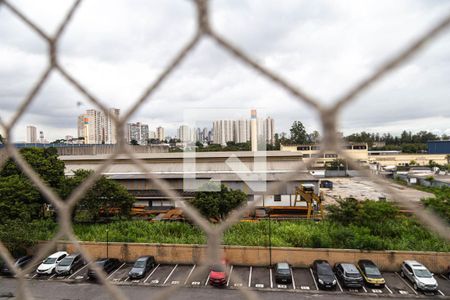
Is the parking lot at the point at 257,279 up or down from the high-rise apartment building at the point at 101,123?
down

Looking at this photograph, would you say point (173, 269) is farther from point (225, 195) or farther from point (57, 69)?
point (57, 69)

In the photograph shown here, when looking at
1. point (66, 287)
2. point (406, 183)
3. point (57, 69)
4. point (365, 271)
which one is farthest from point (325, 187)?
point (57, 69)

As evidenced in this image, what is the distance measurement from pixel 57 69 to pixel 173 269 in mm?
4058

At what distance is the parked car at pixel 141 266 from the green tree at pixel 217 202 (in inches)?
46.3

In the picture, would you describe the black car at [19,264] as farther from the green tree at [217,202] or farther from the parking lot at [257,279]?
the green tree at [217,202]

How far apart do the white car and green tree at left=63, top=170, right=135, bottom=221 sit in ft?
3.97

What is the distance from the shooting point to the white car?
3.69 m

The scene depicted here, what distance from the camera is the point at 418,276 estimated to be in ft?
11.3

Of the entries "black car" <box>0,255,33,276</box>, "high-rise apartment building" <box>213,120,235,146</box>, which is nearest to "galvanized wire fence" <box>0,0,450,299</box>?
"black car" <box>0,255,33,276</box>

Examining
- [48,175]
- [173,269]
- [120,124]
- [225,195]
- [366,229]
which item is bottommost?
[173,269]

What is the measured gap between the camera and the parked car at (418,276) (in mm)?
3326

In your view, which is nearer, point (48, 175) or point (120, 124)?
point (120, 124)

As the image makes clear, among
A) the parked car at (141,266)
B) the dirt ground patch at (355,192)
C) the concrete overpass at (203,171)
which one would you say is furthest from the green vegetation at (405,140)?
the parked car at (141,266)

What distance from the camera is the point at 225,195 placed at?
17.1 feet
